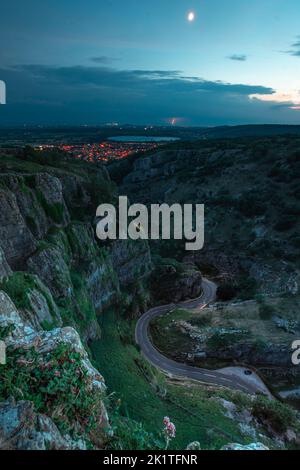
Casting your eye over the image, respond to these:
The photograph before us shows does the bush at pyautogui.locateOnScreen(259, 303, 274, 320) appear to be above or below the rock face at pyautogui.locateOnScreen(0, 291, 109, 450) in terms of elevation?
below

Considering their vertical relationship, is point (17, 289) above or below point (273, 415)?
above

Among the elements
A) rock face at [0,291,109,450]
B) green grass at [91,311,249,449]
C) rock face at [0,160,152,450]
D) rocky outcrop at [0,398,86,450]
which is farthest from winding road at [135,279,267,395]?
rocky outcrop at [0,398,86,450]

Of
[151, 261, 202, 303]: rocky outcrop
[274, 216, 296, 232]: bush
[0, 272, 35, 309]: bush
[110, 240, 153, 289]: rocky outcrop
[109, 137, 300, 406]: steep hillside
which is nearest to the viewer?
[0, 272, 35, 309]: bush

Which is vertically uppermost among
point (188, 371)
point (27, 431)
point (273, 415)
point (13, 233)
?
point (13, 233)

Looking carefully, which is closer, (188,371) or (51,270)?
(51,270)

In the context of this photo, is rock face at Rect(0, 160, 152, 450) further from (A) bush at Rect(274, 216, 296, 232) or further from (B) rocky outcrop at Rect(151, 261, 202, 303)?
(A) bush at Rect(274, 216, 296, 232)

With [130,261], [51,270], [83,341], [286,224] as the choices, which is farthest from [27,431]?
[286,224]

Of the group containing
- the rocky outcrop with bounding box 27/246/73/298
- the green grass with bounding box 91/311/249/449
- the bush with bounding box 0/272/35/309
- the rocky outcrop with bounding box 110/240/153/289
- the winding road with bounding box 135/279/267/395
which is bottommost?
the winding road with bounding box 135/279/267/395

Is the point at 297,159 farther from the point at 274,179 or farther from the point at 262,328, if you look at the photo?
the point at 262,328

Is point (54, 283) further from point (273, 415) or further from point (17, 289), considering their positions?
point (273, 415)
